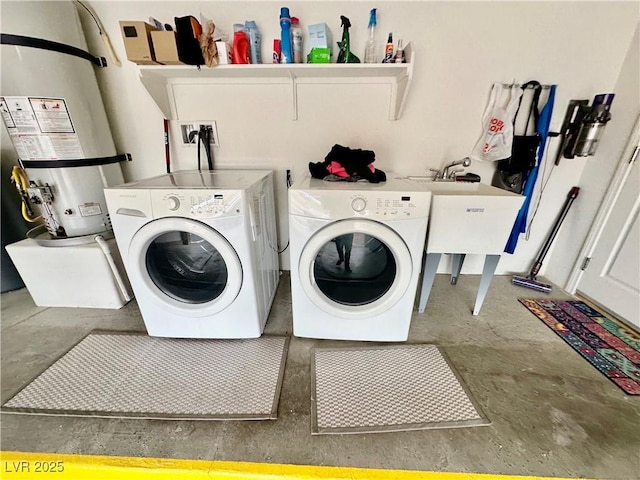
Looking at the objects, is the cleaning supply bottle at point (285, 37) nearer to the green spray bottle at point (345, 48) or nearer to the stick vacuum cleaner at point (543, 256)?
the green spray bottle at point (345, 48)

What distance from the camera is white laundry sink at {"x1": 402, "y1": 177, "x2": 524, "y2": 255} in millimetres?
1379

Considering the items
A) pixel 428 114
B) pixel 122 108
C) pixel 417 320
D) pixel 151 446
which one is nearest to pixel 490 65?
pixel 428 114

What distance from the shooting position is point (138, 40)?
145 cm

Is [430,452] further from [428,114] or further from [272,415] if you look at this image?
[428,114]

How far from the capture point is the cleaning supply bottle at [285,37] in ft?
4.95

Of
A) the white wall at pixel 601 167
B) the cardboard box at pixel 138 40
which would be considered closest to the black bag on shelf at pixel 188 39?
the cardboard box at pixel 138 40

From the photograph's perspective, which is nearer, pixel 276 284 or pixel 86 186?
pixel 86 186

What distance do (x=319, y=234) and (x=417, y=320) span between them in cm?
101

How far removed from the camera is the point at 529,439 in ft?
3.47

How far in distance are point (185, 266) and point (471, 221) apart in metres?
1.65

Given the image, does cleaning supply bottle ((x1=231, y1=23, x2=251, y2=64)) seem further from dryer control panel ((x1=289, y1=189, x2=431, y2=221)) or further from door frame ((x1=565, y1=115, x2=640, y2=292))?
door frame ((x1=565, y1=115, x2=640, y2=292))

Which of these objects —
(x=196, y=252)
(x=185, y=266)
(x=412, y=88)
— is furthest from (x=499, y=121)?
(x=185, y=266)

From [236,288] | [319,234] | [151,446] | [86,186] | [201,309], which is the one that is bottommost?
[151,446]

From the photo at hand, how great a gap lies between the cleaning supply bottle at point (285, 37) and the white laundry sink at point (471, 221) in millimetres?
1207
